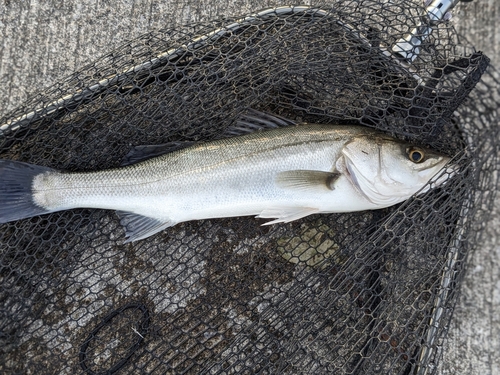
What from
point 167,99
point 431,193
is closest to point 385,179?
point 431,193

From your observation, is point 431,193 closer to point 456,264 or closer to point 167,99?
point 456,264

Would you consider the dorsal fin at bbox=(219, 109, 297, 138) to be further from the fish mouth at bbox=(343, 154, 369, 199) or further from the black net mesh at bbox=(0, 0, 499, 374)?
the fish mouth at bbox=(343, 154, 369, 199)

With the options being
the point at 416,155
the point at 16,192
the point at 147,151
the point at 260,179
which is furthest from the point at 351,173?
the point at 16,192

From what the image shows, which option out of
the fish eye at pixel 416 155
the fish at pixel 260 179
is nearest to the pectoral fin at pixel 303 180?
the fish at pixel 260 179

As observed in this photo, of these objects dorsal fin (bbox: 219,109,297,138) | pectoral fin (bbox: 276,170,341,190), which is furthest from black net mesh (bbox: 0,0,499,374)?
pectoral fin (bbox: 276,170,341,190)

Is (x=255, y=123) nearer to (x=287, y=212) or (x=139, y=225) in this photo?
(x=287, y=212)

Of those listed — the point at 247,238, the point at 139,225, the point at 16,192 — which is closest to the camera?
the point at 16,192
